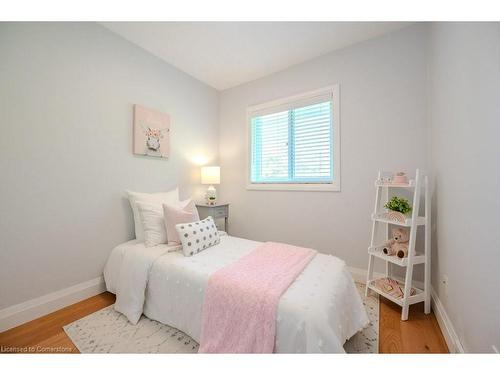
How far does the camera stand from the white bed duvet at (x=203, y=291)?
0.96 meters

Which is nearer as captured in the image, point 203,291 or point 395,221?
point 203,291

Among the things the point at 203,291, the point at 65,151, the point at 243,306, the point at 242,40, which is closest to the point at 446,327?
the point at 243,306

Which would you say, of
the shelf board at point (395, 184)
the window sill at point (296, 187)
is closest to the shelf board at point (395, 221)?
the shelf board at point (395, 184)

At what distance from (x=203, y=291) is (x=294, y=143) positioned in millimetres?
2058

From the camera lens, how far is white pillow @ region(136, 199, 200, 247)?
1.86 m

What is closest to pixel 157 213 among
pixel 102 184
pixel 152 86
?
pixel 102 184

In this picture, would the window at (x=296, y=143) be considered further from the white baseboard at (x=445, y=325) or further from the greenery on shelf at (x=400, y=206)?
the white baseboard at (x=445, y=325)

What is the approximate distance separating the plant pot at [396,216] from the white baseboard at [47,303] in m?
2.73

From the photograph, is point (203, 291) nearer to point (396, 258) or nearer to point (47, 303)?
point (47, 303)

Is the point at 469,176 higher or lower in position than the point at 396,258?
higher

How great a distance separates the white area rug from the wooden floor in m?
0.06

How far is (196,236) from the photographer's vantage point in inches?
66.9

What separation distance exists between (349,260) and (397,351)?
1.03m
